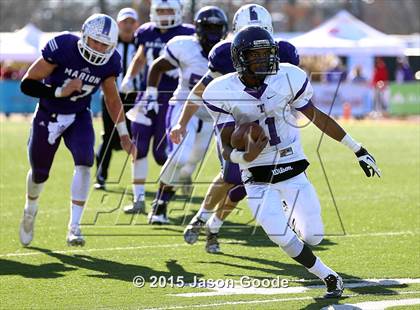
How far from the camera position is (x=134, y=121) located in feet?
29.0

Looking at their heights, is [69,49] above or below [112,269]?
above

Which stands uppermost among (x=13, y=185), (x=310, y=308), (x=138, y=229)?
(x=310, y=308)

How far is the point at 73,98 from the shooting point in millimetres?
6941

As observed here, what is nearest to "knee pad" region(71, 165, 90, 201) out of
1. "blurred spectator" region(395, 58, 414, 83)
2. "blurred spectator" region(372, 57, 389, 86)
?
"blurred spectator" region(372, 57, 389, 86)

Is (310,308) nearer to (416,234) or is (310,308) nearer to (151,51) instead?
(416,234)

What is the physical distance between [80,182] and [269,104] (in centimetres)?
204

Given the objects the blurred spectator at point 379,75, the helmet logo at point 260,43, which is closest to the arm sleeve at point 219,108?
the helmet logo at point 260,43

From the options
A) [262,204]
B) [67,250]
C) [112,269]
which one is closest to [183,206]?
[67,250]

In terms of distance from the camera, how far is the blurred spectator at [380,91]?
2283 centimetres

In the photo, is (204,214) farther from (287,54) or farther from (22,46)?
(22,46)

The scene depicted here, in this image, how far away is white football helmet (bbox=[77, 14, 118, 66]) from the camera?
6680mm

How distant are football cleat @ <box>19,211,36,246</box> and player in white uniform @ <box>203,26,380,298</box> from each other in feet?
7.15

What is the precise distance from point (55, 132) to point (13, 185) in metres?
4.16

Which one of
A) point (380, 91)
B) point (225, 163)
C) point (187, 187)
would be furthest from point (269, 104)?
point (380, 91)
